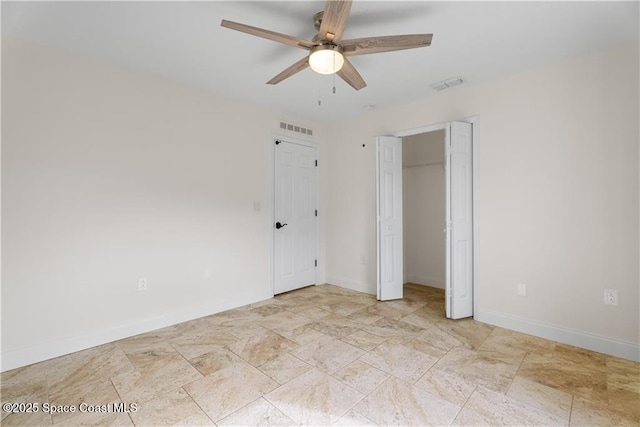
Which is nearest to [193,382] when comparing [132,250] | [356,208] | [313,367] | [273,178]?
[313,367]

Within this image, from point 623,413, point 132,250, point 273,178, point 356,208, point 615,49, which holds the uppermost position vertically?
point 615,49

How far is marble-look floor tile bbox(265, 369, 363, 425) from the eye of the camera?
1765mm

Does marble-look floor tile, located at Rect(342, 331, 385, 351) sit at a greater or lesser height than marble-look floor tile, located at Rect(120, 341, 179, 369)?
lesser

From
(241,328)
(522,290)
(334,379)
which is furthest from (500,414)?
(241,328)

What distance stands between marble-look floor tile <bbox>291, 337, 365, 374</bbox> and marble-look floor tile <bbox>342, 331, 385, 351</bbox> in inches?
2.9

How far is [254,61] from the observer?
2752 millimetres

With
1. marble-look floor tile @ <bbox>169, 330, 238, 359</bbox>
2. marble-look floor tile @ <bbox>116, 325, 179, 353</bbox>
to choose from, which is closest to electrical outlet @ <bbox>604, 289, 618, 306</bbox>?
marble-look floor tile @ <bbox>169, 330, 238, 359</bbox>

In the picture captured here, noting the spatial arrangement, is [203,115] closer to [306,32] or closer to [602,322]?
[306,32]

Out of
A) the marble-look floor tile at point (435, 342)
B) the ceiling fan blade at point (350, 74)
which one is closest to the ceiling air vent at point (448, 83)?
the ceiling fan blade at point (350, 74)

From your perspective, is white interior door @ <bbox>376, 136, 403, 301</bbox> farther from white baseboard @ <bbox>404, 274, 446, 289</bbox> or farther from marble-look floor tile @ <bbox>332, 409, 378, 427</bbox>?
marble-look floor tile @ <bbox>332, 409, 378, 427</bbox>

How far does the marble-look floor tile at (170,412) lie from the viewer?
1.72 meters

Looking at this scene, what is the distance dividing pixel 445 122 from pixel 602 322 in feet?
8.06

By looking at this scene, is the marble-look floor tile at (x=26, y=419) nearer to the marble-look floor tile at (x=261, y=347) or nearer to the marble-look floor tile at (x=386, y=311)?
the marble-look floor tile at (x=261, y=347)

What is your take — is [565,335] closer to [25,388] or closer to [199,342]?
[199,342]
